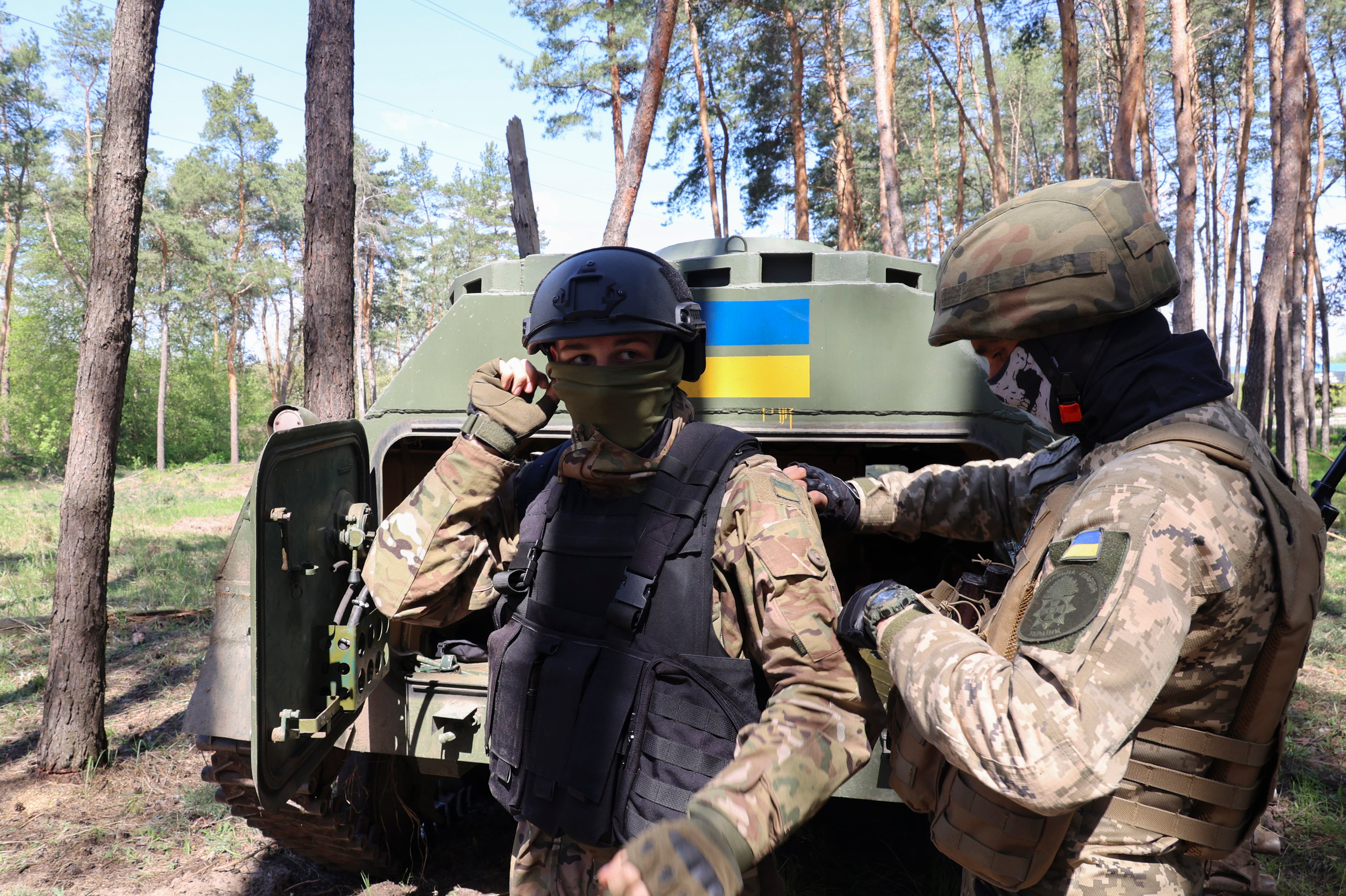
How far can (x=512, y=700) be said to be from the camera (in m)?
1.84

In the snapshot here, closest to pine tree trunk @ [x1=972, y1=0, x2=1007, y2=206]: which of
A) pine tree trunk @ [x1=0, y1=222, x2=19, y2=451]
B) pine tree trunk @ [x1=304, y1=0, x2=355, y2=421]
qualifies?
pine tree trunk @ [x1=304, y1=0, x2=355, y2=421]

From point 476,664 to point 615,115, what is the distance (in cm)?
1729

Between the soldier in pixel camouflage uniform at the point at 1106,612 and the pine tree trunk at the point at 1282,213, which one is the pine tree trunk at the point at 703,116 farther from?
the soldier in pixel camouflage uniform at the point at 1106,612

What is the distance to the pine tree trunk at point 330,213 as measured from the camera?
18.3 feet

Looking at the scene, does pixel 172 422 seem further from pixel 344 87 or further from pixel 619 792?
pixel 619 792

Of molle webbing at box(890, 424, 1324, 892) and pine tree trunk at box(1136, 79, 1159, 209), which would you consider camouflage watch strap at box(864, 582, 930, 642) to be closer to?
molle webbing at box(890, 424, 1324, 892)

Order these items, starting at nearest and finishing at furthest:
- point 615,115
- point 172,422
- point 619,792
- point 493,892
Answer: point 619,792
point 493,892
point 615,115
point 172,422

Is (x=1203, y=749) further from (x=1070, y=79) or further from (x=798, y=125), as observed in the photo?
(x=798, y=125)

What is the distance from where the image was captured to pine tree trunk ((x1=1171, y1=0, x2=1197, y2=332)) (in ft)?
34.1

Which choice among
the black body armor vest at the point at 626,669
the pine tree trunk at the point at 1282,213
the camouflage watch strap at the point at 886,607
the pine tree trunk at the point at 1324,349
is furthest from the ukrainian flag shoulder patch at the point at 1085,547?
the pine tree trunk at the point at 1324,349

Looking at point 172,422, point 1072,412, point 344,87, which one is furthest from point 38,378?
point 1072,412

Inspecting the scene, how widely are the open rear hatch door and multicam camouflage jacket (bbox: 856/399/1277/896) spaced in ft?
5.28

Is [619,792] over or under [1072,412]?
under

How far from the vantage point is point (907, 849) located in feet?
11.9
